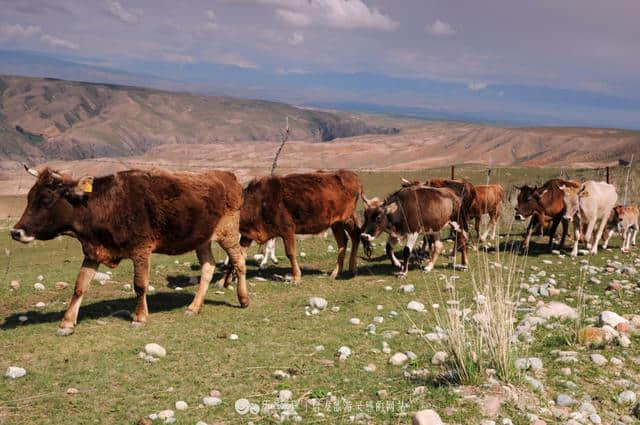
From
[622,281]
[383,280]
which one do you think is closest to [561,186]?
[622,281]

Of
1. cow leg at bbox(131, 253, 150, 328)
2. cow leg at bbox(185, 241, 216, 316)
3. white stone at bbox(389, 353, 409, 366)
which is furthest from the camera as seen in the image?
cow leg at bbox(185, 241, 216, 316)

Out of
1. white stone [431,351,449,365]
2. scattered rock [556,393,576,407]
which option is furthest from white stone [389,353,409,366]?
scattered rock [556,393,576,407]

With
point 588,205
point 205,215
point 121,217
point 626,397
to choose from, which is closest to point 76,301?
point 121,217

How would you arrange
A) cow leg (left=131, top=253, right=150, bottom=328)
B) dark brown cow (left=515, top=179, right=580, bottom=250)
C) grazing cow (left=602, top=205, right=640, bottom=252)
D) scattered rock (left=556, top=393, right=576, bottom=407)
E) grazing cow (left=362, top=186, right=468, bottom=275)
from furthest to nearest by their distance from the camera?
grazing cow (left=602, top=205, right=640, bottom=252), dark brown cow (left=515, top=179, right=580, bottom=250), grazing cow (left=362, top=186, right=468, bottom=275), cow leg (left=131, top=253, right=150, bottom=328), scattered rock (left=556, top=393, right=576, bottom=407)

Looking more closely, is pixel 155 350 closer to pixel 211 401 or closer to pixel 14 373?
pixel 14 373

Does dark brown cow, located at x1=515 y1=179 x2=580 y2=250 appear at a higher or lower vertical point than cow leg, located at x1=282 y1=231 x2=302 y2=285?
higher

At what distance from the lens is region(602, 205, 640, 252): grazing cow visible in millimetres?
20422

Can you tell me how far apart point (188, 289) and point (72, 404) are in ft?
23.6

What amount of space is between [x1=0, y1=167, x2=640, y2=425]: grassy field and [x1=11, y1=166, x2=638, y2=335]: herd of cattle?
842mm

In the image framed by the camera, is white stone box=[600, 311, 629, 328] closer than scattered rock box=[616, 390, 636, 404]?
No

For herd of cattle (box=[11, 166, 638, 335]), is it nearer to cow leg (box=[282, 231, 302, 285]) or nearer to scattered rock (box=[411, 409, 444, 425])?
cow leg (box=[282, 231, 302, 285])

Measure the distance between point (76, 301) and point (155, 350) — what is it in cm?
248

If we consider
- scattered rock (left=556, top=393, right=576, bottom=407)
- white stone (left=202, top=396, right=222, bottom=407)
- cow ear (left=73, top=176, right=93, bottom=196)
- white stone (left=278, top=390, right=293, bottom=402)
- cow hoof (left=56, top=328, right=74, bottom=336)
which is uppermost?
cow ear (left=73, top=176, right=93, bottom=196)

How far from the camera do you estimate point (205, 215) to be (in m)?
12.1
